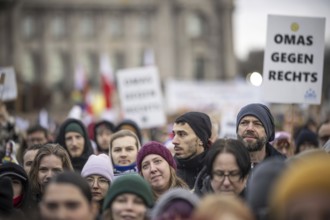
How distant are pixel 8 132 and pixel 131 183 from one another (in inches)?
299

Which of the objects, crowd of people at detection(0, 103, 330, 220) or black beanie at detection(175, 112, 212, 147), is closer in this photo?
crowd of people at detection(0, 103, 330, 220)

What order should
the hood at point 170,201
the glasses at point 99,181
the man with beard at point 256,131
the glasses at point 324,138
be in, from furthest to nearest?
the glasses at point 324,138, the man with beard at point 256,131, the glasses at point 99,181, the hood at point 170,201

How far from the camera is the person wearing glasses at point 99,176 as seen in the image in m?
7.96

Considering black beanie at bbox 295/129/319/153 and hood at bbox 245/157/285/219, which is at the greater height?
hood at bbox 245/157/285/219

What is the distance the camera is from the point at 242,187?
6816 mm

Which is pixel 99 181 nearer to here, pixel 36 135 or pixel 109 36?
pixel 36 135

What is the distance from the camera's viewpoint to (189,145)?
8797 millimetres

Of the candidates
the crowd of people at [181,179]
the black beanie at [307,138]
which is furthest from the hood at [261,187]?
the black beanie at [307,138]

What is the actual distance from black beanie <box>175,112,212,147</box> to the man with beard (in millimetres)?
456

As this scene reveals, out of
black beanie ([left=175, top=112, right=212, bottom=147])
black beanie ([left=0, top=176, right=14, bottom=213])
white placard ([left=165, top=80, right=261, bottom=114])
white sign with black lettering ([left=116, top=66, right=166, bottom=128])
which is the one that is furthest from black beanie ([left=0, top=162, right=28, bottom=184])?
white placard ([left=165, top=80, right=261, bottom=114])

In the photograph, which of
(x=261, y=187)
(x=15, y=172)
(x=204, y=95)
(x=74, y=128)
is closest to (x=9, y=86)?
(x=74, y=128)

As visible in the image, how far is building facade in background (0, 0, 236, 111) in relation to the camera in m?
77.4

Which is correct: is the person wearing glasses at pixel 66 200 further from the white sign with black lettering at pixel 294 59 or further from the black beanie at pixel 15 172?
the white sign with black lettering at pixel 294 59

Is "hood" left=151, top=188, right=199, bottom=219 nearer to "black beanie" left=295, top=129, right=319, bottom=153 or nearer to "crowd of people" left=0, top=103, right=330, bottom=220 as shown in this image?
"crowd of people" left=0, top=103, right=330, bottom=220
